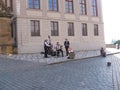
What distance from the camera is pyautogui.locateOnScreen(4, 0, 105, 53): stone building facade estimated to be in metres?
35.1

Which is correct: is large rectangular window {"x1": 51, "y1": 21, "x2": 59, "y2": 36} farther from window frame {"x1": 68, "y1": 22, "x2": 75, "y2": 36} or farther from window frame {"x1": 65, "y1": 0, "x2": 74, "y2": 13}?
window frame {"x1": 65, "y1": 0, "x2": 74, "y2": 13}

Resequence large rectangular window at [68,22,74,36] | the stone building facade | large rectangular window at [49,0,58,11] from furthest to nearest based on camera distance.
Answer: large rectangular window at [68,22,74,36], large rectangular window at [49,0,58,11], the stone building facade

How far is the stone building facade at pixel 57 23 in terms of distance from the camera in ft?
115

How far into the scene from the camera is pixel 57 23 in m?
38.5

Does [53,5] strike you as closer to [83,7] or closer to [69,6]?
[69,6]

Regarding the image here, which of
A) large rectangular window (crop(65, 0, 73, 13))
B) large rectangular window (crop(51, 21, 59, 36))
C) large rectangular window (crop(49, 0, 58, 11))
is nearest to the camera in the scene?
large rectangular window (crop(51, 21, 59, 36))

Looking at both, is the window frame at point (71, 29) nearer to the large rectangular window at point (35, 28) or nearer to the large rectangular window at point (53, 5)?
the large rectangular window at point (53, 5)

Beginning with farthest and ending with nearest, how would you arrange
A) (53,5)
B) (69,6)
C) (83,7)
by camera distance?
(83,7) < (69,6) < (53,5)

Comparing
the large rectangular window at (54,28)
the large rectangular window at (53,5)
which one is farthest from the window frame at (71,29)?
the large rectangular window at (53,5)

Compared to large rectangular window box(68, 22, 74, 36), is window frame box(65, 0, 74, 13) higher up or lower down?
higher up

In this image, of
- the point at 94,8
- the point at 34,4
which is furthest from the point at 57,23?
the point at 94,8

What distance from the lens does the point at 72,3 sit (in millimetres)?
40875

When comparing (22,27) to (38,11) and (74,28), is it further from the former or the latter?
(74,28)

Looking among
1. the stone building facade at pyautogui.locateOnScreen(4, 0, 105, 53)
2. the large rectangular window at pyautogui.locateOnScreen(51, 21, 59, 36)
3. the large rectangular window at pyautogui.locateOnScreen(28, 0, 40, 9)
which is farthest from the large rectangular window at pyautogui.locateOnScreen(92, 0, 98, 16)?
the large rectangular window at pyautogui.locateOnScreen(28, 0, 40, 9)
